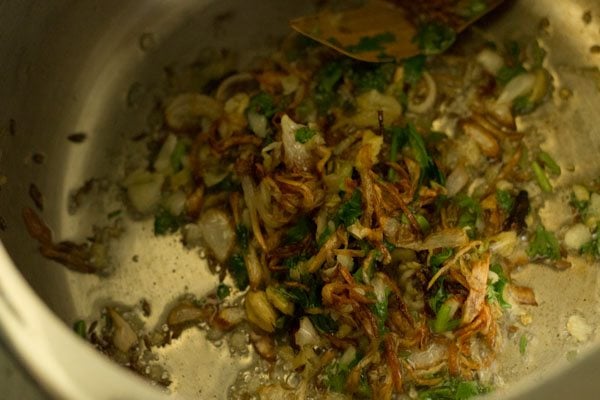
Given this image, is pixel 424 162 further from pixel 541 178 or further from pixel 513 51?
pixel 513 51

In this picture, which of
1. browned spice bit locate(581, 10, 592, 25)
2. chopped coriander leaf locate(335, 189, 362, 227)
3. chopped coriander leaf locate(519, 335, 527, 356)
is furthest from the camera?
browned spice bit locate(581, 10, 592, 25)

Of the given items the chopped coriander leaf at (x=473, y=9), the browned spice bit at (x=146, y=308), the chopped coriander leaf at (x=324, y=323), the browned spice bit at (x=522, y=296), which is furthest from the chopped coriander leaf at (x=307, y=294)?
the chopped coriander leaf at (x=473, y=9)

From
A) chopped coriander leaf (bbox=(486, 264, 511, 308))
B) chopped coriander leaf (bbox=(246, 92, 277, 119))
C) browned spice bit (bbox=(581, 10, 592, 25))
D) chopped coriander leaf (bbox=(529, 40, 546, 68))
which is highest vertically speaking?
browned spice bit (bbox=(581, 10, 592, 25))

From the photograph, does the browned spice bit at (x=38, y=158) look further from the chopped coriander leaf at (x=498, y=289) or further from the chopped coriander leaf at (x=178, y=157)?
the chopped coriander leaf at (x=498, y=289)

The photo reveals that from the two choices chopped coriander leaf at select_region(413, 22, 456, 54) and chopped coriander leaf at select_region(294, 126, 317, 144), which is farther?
chopped coriander leaf at select_region(413, 22, 456, 54)

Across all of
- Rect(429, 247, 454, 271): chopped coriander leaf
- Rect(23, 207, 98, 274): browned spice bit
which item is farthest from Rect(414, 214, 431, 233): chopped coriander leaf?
Rect(23, 207, 98, 274): browned spice bit

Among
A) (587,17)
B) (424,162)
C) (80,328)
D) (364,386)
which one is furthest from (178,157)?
(587,17)

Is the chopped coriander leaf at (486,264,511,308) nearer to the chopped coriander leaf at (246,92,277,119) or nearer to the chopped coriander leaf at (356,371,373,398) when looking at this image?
the chopped coriander leaf at (356,371,373,398)
